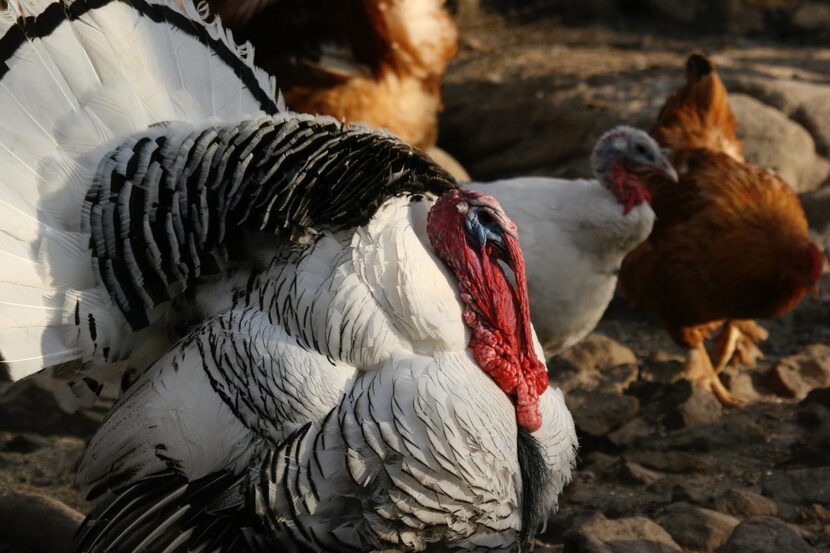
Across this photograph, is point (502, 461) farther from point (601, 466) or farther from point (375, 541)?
point (601, 466)

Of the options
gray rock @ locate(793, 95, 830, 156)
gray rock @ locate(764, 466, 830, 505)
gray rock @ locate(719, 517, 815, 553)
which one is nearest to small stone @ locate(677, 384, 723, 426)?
gray rock @ locate(764, 466, 830, 505)

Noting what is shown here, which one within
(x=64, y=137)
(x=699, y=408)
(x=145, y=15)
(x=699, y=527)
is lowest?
(x=699, y=408)

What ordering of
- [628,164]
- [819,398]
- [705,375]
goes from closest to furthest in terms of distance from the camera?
[819,398] < [628,164] < [705,375]

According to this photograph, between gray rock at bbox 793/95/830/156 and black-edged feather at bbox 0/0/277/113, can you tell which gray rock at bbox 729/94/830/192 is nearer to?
gray rock at bbox 793/95/830/156

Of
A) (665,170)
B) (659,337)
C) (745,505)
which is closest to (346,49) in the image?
(665,170)

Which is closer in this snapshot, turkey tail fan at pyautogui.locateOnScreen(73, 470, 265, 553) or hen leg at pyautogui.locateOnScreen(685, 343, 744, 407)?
turkey tail fan at pyautogui.locateOnScreen(73, 470, 265, 553)

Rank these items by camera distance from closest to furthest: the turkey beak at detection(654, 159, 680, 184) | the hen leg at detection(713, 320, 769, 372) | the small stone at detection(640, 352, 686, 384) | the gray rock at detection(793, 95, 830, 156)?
the turkey beak at detection(654, 159, 680, 184) → the small stone at detection(640, 352, 686, 384) → the hen leg at detection(713, 320, 769, 372) → the gray rock at detection(793, 95, 830, 156)

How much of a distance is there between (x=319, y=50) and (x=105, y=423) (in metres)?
2.56

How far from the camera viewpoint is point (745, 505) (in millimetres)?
3676

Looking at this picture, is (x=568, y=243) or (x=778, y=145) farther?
(x=778, y=145)

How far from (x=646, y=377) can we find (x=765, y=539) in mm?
1870

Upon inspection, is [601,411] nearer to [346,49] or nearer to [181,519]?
[346,49]

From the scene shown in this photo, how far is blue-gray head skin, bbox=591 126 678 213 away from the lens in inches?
178

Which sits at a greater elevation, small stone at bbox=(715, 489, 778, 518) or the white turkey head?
the white turkey head
